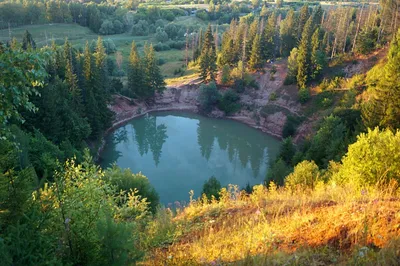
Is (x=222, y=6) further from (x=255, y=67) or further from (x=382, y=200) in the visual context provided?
(x=382, y=200)

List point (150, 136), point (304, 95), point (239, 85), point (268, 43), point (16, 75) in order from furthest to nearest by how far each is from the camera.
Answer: point (268, 43)
point (239, 85)
point (150, 136)
point (304, 95)
point (16, 75)

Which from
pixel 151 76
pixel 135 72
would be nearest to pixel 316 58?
pixel 151 76

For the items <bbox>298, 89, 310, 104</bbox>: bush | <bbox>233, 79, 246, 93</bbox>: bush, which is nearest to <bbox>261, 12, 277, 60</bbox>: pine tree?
<bbox>233, 79, 246, 93</bbox>: bush

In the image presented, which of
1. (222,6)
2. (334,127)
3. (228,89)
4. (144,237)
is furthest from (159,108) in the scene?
(222,6)

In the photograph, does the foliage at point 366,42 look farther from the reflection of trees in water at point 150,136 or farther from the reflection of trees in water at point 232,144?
the reflection of trees in water at point 150,136

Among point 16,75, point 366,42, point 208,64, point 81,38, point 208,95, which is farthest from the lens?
point 81,38

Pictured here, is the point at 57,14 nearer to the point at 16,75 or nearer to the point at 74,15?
the point at 74,15

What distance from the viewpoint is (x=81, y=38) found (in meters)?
81.3

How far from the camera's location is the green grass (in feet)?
221

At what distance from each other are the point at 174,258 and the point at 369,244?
11.3 ft

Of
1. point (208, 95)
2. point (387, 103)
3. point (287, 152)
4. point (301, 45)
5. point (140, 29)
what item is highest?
point (301, 45)

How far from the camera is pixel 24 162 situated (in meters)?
16.6

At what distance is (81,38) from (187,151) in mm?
56858

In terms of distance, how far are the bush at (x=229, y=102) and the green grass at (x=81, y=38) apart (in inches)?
572
